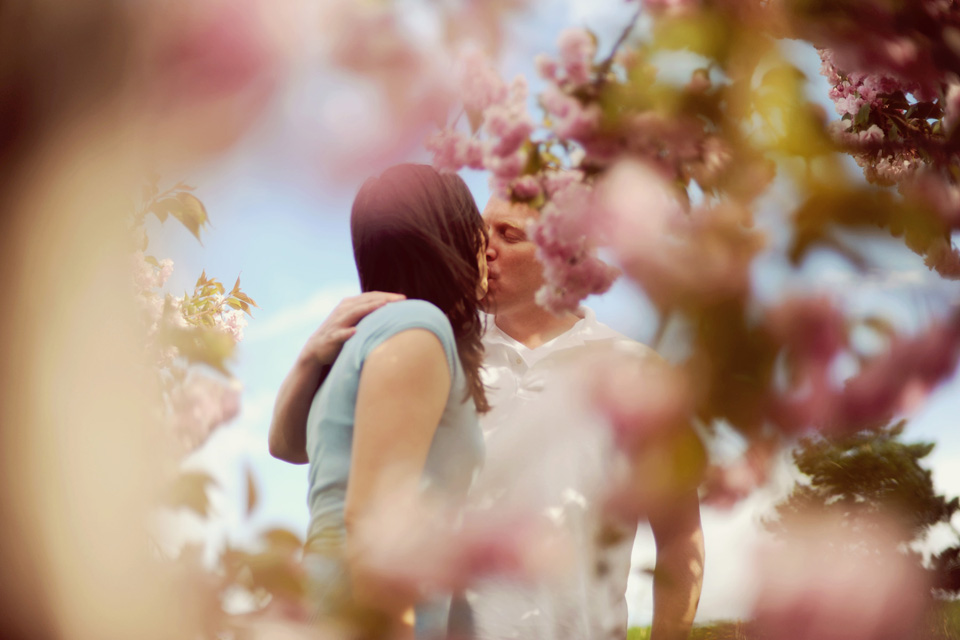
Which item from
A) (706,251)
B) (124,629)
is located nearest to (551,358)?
(706,251)

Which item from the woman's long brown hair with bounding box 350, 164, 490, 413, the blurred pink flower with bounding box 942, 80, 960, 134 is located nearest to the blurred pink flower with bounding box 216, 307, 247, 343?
the woman's long brown hair with bounding box 350, 164, 490, 413

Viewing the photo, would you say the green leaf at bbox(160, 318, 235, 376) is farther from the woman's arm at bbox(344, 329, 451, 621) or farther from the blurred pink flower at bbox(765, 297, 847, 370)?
the blurred pink flower at bbox(765, 297, 847, 370)

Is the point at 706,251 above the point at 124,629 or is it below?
above

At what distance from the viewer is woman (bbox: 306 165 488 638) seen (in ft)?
1.81

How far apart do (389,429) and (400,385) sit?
3cm

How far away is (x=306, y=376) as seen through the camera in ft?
2.02

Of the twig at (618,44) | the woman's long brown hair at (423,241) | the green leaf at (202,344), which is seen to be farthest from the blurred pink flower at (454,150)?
the green leaf at (202,344)

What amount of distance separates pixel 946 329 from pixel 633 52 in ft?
1.23

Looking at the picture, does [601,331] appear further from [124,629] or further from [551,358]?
[124,629]

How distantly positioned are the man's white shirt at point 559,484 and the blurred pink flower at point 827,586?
0.13 metres

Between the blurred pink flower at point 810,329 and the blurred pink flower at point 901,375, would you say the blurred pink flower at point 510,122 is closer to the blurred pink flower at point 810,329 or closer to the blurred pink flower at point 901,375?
the blurred pink flower at point 810,329

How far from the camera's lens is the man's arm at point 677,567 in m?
0.63

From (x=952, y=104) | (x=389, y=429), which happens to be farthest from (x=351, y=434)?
(x=952, y=104)

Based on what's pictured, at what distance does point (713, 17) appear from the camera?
0.61m
